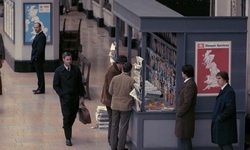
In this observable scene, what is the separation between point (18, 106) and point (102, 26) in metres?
15.8

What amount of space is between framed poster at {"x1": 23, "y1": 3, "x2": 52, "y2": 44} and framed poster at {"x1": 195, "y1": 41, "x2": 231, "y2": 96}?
32.4 ft

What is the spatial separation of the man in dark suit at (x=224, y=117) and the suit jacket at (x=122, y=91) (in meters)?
1.71

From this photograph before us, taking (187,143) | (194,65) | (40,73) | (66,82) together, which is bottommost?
(187,143)

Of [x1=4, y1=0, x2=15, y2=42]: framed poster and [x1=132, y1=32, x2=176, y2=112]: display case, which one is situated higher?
[x1=4, y1=0, x2=15, y2=42]: framed poster

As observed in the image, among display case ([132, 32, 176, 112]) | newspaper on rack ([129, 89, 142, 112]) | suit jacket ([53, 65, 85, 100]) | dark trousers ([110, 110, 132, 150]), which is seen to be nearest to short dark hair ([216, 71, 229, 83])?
display case ([132, 32, 176, 112])

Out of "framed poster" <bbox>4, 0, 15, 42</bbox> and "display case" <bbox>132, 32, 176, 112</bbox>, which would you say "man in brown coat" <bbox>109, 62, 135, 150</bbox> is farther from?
"framed poster" <bbox>4, 0, 15, 42</bbox>

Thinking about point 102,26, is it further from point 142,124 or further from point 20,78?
point 142,124

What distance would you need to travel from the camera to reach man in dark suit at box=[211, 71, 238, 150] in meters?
14.0

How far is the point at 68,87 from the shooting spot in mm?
16016

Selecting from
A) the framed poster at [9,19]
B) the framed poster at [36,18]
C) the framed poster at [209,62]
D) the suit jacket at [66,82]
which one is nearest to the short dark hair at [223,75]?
the framed poster at [209,62]

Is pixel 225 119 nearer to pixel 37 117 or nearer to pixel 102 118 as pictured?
pixel 102 118

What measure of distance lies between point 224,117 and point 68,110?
3458 millimetres

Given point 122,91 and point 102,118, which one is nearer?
point 122,91

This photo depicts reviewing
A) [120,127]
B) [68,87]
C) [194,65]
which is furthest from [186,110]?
[68,87]
